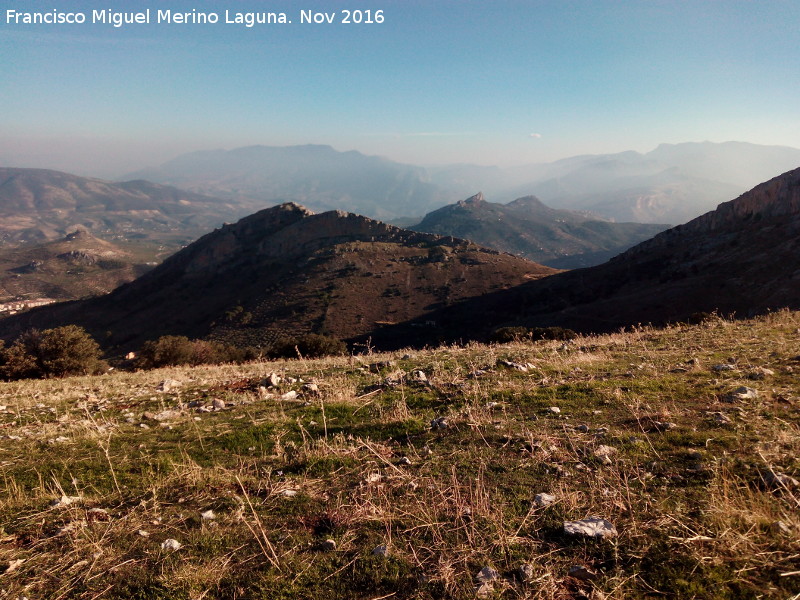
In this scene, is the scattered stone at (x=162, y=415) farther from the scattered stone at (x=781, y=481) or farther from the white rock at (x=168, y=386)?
the scattered stone at (x=781, y=481)

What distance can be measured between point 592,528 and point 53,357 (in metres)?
26.2

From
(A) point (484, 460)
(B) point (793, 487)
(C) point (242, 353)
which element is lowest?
(C) point (242, 353)

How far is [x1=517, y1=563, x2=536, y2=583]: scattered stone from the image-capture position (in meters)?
2.64

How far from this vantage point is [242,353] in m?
35.8

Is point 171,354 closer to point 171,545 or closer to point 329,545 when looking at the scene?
point 171,545

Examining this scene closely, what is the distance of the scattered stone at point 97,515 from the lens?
11.8 ft

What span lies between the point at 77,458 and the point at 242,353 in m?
32.7

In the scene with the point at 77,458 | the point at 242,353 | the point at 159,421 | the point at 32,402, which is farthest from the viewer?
the point at 242,353

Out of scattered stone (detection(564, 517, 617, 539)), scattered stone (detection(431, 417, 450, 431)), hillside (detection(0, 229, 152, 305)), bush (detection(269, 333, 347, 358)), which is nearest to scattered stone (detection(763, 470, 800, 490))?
scattered stone (detection(564, 517, 617, 539))

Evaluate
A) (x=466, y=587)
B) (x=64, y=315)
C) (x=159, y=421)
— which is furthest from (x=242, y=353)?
(x=64, y=315)

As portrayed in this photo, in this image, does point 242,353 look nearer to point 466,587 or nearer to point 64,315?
point 466,587

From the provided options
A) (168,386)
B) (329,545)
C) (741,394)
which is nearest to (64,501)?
(329,545)

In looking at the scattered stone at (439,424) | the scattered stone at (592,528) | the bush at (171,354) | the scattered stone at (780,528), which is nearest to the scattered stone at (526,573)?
the scattered stone at (592,528)

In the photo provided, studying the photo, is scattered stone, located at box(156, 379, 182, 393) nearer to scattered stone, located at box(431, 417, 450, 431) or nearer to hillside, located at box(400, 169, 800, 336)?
scattered stone, located at box(431, 417, 450, 431)
